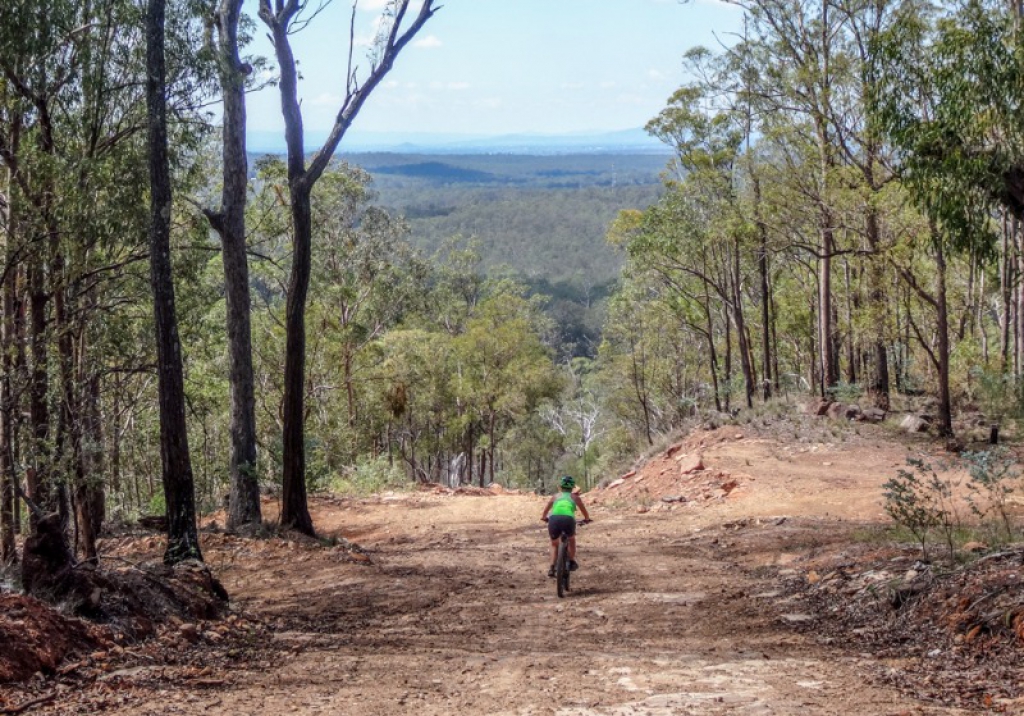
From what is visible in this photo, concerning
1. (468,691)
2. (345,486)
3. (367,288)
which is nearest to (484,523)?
(345,486)

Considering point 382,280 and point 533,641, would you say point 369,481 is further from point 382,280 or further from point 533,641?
point 533,641

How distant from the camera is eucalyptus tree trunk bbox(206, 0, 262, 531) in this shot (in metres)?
12.8

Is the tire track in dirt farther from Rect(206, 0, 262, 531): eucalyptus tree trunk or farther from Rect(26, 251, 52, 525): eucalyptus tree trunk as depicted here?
Rect(26, 251, 52, 525): eucalyptus tree trunk

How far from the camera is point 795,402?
23.9m

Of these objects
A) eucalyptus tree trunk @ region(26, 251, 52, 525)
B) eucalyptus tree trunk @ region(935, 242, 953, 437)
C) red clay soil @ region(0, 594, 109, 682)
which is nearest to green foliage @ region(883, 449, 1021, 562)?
red clay soil @ region(0, 594, 109, 682)

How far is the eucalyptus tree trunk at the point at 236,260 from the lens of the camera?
12.8 metres

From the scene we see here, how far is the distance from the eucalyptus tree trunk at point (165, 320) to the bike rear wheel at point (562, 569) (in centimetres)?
363

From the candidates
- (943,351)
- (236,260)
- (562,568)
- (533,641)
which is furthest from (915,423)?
(533,641)

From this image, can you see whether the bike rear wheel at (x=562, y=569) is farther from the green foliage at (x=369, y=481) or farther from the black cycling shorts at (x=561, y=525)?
the green foliage at (x=369, y=481)

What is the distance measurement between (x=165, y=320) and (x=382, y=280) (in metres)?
24.2

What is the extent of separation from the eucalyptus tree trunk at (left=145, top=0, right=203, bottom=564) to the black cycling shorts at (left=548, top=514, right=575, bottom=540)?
361cm

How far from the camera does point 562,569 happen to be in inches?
370

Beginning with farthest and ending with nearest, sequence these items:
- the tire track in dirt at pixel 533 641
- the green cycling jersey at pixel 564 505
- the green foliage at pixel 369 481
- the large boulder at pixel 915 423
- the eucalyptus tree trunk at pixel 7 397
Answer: the green foliage at pixel 369 481
the large boulder at pixel 915 423
the eucalyptus tree trunk at pixel 7 397
the green cycling jersey at pixel 564 505
the tire track in dirt at pixel 533 641

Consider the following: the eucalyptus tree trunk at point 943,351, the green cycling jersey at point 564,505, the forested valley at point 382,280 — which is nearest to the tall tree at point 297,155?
the forested valley at point 382,280
